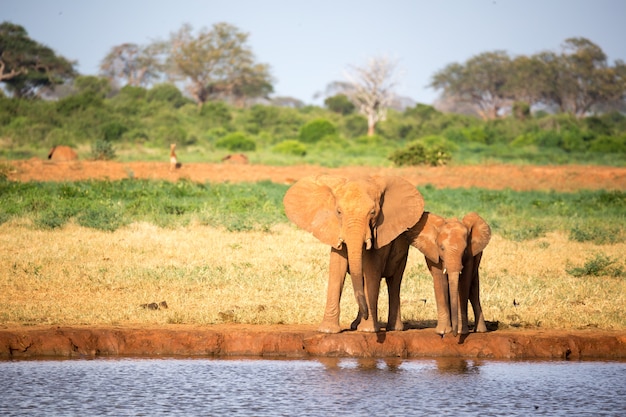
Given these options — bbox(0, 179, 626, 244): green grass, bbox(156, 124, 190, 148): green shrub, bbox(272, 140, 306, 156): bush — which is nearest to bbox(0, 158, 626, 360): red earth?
bbox(0, 179, 626, 244): green grass

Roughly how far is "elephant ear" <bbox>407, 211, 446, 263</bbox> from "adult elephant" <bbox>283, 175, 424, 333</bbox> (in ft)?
0.46

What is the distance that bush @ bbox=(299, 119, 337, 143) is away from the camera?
4931 cm

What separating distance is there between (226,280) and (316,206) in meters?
3.51

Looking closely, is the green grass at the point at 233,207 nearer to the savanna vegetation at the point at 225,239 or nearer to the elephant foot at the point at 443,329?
the savanna vegetation at the point at 225,239

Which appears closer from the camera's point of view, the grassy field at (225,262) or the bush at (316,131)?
the grassy field at (225,262)

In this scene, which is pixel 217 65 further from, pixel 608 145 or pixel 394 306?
pixel 394 306

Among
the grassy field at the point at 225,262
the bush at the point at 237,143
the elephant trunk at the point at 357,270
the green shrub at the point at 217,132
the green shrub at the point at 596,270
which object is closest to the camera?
the elephant trunk at the point at 357,270

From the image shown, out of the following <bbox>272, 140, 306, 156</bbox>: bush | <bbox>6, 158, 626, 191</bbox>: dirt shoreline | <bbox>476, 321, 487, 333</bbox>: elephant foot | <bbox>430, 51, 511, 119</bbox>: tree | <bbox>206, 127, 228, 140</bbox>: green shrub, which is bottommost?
<bbox>476, 321, 487, 333</bbox>: elephant foot

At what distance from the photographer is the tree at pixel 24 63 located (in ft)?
181

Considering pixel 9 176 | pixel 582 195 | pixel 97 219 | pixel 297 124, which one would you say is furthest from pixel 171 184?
pixel 297 124

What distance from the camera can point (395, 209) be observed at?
9.91 metres

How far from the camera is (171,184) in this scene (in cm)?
2391

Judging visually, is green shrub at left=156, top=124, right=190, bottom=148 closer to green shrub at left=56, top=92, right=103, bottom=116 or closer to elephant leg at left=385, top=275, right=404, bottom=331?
green shrub at left=56, top=92, right=103, bottom=116

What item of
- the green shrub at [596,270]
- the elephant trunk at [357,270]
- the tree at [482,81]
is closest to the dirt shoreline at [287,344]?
the elephant trunk at [357,270]
